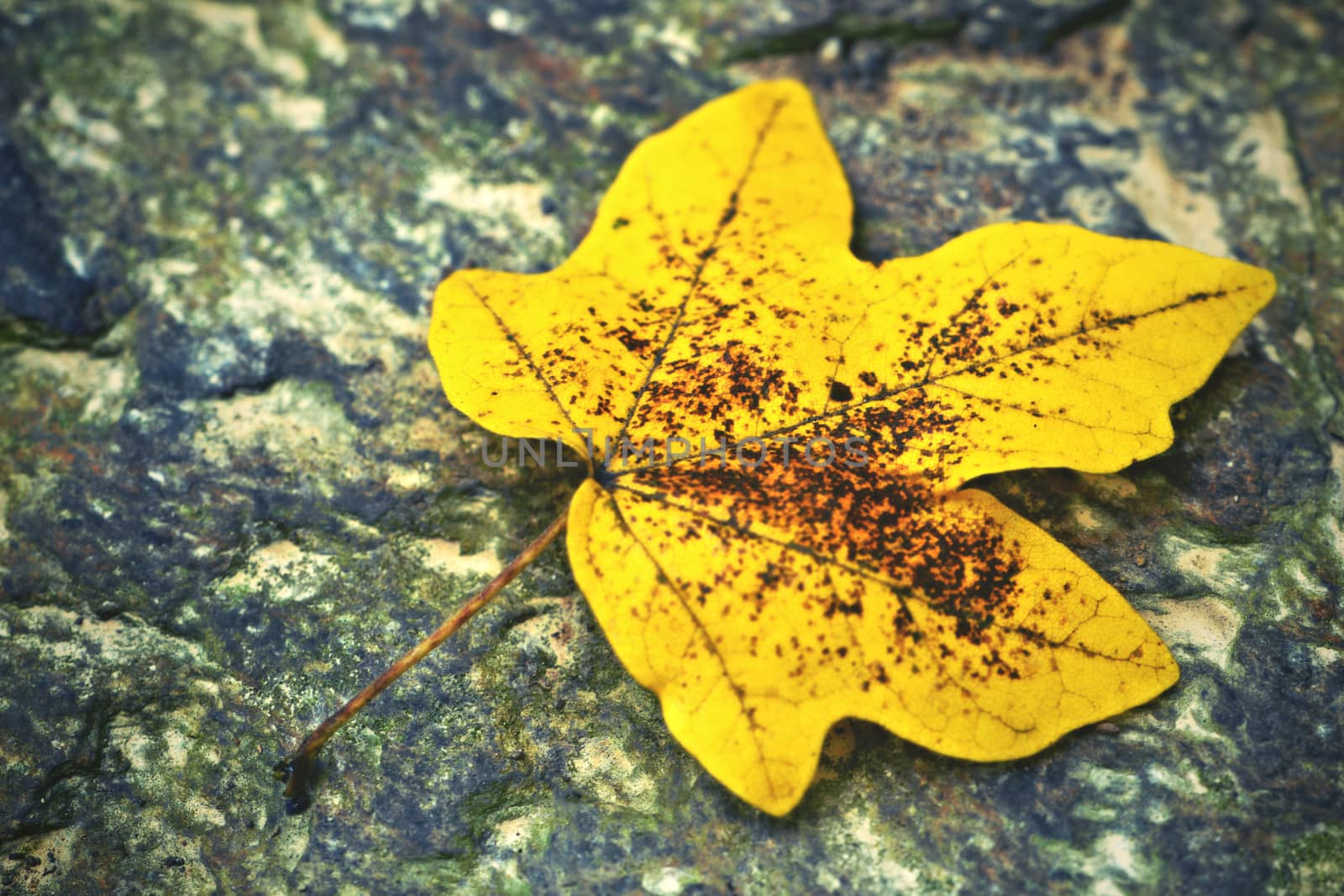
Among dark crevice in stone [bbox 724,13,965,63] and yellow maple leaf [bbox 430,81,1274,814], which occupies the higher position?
dark crevice in stone [bbox 724,13,965,63]

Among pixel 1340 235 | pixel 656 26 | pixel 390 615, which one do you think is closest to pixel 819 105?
pixel 656 26

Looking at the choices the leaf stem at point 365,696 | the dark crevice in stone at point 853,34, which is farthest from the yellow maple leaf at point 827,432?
the dark crevice in stone at point 853,34

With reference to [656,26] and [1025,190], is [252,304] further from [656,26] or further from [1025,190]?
[1025,190]

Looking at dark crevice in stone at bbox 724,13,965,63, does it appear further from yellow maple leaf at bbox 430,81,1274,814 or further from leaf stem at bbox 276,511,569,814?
leaf stem at bbox 276,511,569,814

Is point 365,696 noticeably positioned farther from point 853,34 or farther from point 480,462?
point 853,34

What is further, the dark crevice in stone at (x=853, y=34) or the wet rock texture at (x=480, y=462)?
the dark crevice in stone at (x=853, y=34)

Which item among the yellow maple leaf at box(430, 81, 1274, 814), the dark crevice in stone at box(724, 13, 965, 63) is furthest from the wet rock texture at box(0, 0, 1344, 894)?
the yellow maple leaf at box(430, 81, 1274, 814)

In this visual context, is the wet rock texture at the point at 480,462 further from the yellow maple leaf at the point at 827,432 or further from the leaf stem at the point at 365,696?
the yellow maple leaf at the point at 827,432
